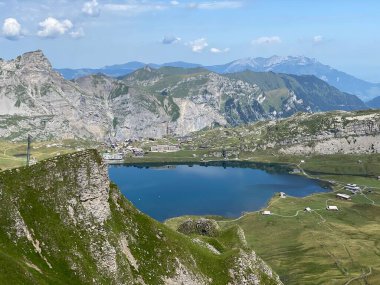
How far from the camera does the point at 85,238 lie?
81500 millimetres

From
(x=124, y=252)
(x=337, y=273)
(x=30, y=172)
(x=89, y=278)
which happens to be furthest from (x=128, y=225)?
(x=337, y=273)

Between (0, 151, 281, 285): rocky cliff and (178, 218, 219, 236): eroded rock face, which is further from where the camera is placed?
(178, 218, 219, 236): eroded rock face

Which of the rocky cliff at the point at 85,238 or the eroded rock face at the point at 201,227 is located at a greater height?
the rocky cliff at the point at 85,238

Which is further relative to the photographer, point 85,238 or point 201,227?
point 201,227

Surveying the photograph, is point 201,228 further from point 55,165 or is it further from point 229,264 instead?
point 55,165

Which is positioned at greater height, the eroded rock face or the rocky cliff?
the rocky cliff

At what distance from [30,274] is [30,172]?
67.3ft

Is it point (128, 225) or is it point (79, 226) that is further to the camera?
point (128, 225)

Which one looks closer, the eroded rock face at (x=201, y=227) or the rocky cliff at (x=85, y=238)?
the rocky cliff at (x=85, y=238)

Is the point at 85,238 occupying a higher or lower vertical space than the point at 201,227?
higher

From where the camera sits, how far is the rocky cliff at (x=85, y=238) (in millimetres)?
75125

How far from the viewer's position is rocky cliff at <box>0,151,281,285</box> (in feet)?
246

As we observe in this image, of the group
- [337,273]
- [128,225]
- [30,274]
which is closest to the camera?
[30,274]

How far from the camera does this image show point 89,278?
77125 millimetres
